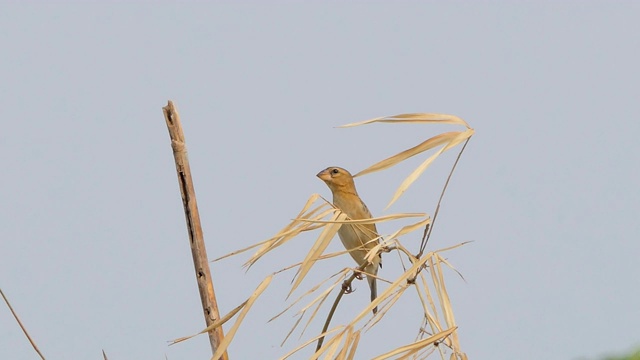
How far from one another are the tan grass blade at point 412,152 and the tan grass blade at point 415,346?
33cm

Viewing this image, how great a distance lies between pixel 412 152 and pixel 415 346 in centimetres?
37

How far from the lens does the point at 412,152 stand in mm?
1795

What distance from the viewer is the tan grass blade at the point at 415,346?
169 centimetres

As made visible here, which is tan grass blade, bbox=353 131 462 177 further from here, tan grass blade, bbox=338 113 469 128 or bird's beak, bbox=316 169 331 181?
bird's beak, bbox=316 169 331 181

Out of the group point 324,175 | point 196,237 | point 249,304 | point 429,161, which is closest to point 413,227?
point 429,161

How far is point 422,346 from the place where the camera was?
1.72 m

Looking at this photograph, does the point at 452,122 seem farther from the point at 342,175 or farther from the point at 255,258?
the point at 342,175

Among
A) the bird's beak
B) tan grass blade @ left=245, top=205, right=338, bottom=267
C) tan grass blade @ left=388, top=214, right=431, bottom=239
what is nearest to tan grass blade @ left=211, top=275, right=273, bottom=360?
tan grass blade @ left=245, top=205, right=338, bottom=267

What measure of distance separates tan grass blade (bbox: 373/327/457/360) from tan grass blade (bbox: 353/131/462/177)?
1.09ft

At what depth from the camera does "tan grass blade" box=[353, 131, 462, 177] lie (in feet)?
5.82

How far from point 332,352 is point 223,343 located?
0.22 m

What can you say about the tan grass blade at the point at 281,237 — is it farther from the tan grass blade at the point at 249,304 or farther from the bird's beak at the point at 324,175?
the bird's beak at the point at 324,175

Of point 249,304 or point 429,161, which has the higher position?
point 429,161

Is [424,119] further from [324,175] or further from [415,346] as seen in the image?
[324,175]
